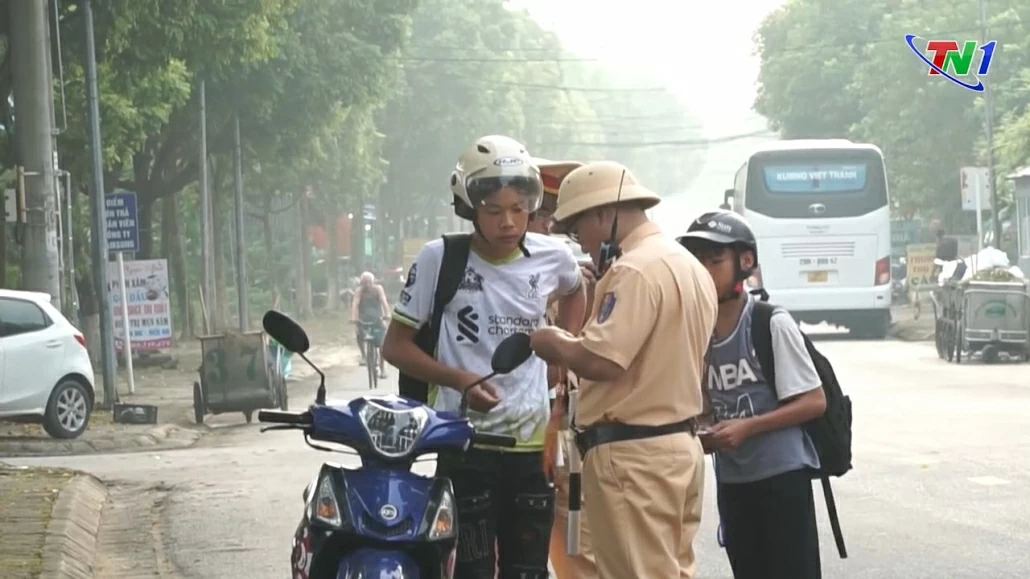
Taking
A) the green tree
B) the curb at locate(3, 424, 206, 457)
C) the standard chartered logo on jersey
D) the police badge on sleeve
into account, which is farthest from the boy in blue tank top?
the green tree

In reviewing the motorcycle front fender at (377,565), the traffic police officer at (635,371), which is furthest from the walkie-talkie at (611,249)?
the motorcycle front fender at (377,565)

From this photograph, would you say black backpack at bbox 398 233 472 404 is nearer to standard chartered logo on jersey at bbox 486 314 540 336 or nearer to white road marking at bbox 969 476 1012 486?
standard chartered logo on jersey at bbox 486 314 540 336

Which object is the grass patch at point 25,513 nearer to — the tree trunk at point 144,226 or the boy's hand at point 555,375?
the boy's hand at point 555,375

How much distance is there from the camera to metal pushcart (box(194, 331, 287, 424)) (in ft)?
70.5

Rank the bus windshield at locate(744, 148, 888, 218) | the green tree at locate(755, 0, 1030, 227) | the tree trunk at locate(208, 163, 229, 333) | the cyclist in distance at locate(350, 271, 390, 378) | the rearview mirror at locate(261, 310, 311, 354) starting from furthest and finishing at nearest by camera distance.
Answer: the green tree at locate(755, 0, 1030, 227) < the tree trunk at locate(208, 163, 229, 333) < the bus windshield at locate(744, 148, 888, 218) < the cyclist in distance at locate(350, 271, 390, 378) < the rearview mirror at locate(261, 310, 311, 354)

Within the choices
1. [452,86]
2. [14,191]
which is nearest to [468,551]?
[14,191]

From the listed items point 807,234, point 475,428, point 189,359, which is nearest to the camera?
point 475,428

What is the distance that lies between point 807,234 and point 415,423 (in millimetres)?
29094

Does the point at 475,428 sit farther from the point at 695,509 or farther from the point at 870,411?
the point at 870,411

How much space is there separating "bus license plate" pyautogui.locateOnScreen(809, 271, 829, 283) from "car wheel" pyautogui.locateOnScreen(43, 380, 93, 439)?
16905 millimetres

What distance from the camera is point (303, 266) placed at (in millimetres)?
56562

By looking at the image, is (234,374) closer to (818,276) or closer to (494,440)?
(818,276)

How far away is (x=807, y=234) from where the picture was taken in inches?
1326

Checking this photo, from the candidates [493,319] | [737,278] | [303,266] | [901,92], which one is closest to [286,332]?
[493,319]
